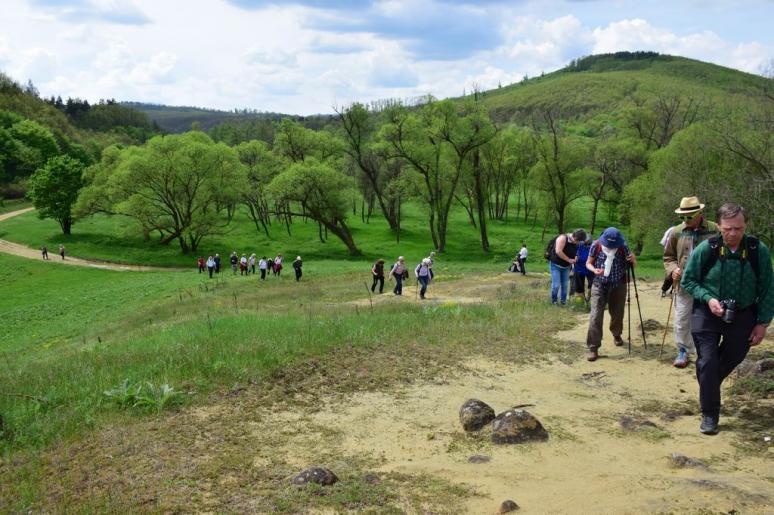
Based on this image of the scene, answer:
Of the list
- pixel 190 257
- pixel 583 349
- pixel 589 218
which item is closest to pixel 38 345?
pixel 583 349

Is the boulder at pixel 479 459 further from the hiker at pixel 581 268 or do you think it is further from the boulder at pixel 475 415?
the hiker at pixel 581 268

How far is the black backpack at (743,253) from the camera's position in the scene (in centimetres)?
610

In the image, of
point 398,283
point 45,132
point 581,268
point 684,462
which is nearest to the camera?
point 684,462

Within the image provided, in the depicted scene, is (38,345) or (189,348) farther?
(38,345)

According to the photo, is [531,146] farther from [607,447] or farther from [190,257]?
[607,447]

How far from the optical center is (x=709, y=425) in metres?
6.39

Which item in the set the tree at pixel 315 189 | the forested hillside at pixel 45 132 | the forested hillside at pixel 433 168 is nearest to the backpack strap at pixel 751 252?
the forested hillside at pixel 433 168

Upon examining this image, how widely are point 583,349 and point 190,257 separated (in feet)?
159

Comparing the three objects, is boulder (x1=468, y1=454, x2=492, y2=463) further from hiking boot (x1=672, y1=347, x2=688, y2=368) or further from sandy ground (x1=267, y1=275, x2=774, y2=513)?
hiking boot (x1=672, y1=347, x2=688, y2=368)

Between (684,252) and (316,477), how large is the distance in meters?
6.43

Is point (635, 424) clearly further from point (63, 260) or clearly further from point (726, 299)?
point (63, 260)

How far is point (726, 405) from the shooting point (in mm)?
7340

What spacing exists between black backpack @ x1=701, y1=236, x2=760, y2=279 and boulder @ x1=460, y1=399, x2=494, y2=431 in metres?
2.93

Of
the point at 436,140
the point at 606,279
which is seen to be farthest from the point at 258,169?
the point at 606,279
